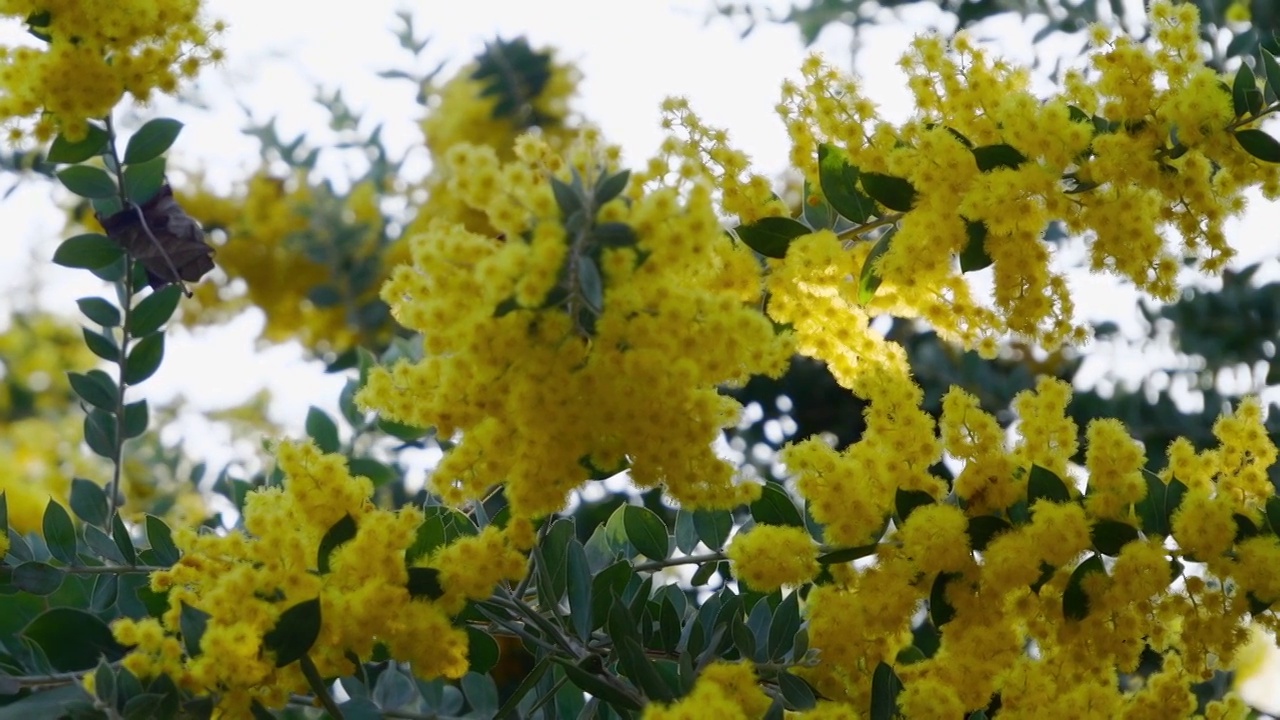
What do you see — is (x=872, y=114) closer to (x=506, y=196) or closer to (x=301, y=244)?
(x=506, y=196)

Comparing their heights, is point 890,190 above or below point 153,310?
above

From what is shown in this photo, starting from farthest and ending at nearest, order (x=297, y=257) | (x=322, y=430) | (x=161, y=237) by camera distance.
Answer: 1. (x=297, y=257)
2. (x=322, y=430)
3. (x=161, y=237)

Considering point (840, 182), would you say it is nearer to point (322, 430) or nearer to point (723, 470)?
point (723, 470)

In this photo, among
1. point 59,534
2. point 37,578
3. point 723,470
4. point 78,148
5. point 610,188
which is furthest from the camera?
point 78,148

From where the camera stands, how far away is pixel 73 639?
211cm

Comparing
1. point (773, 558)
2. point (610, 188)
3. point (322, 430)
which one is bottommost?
point (322, 430)

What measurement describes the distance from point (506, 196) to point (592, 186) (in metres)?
0.12

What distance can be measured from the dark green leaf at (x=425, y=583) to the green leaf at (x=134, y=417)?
3.47 feet

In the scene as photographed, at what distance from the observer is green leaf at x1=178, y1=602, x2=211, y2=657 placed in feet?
6.17

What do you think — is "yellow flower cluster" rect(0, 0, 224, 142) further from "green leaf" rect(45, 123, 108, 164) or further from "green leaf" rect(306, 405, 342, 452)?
"green leaf" rect(306, 405, 342, 452)

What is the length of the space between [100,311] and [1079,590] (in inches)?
78.1

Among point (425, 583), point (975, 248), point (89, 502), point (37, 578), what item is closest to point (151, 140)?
point (89, 502)

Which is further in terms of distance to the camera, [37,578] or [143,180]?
[143,180]

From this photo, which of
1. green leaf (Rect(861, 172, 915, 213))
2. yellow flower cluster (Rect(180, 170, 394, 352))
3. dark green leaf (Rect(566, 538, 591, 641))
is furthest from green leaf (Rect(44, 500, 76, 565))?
yellow flower cluster (Rect(180, 170, 394, 352))
